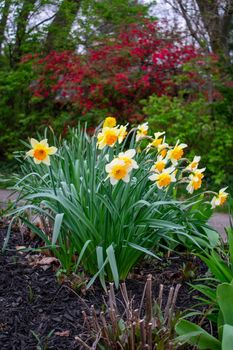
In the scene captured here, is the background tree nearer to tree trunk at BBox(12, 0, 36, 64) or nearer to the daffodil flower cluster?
tree trunk at BBox(12, 0, 36, 64)

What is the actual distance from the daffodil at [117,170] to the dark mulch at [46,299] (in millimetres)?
619

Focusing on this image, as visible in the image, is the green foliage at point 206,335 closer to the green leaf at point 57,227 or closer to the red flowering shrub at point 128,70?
the green leaf at point 57,227

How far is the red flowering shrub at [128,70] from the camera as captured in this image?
386 inches

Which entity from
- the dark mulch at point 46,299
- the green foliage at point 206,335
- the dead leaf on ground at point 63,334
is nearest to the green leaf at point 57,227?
the dark mulch at point 46,299

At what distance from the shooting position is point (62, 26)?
1230 centimetres

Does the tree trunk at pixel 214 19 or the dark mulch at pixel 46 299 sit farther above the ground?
the tree trunk at pixel 214 19

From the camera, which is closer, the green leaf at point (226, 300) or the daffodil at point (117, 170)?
the green leaf at point (226, 300)

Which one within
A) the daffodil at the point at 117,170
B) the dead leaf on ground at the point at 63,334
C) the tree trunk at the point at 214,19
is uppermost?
the tree trunk at the point at 214,19

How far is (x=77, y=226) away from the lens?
3168 millimetres

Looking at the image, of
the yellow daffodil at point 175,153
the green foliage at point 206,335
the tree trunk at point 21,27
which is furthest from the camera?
the tree trunk at point 21,27

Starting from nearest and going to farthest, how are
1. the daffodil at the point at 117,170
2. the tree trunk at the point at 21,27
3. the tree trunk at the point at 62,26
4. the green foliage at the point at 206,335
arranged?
1. the green foliage at the point at 206,335
2. the daffodil at the point at 117,170
3. the tree trunk at the point at 62,26
4. the tree trunk at the point at 21,27

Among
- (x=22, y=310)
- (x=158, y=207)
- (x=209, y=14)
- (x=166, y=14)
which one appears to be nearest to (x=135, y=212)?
(x=158, y=207)

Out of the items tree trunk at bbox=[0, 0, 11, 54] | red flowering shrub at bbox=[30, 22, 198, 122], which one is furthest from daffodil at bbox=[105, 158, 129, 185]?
tree trunk at bbox=[0, 0, 11, 54]

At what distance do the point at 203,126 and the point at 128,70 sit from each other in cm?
195
